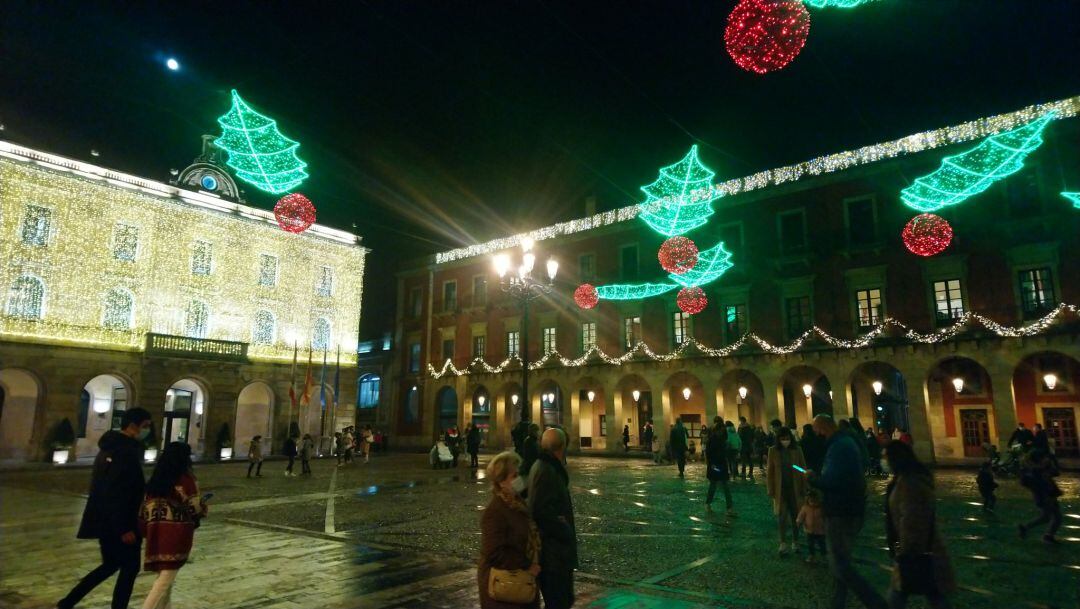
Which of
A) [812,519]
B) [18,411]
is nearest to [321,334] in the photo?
[18,411]

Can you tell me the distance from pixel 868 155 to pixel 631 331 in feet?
41.8

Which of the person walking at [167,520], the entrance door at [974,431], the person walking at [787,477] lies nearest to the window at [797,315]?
the entrance door at [974,431]

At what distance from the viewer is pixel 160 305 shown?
27.0 meters

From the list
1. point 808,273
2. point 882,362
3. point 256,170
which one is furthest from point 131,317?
point 882,362

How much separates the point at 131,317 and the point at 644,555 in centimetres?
2698

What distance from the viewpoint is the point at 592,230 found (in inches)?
1259

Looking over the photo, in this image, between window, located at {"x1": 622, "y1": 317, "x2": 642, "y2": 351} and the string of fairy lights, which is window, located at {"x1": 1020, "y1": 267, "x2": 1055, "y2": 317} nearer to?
the string of fairy lights

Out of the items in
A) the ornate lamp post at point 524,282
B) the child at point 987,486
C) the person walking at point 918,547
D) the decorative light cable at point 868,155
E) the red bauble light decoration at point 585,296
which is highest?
the decorative light cable at point 868,155

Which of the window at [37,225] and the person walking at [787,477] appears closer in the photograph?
the person walking at [787,477]

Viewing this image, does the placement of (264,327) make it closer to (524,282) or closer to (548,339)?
(548,339)

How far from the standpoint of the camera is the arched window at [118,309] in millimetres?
25609

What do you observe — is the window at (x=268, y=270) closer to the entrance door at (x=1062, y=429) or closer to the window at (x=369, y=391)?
the window at (x=369, y=391)

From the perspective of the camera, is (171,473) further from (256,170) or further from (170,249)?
(170,249)

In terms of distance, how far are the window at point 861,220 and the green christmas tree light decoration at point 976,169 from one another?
8.07ft
